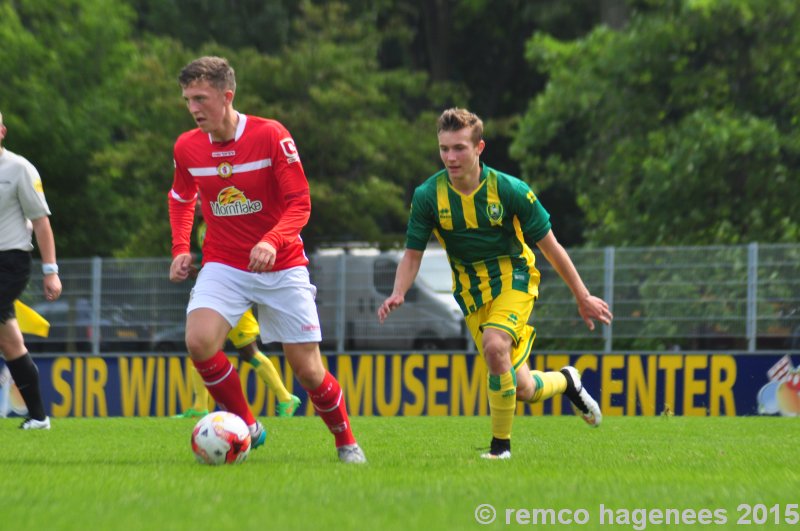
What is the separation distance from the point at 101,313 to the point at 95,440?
8540 mm

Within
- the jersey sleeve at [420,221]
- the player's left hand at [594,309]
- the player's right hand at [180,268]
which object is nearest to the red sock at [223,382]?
the player's right hand at [180,268]

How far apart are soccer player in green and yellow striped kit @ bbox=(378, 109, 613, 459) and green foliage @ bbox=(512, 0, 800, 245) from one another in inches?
457

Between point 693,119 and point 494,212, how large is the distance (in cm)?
1228

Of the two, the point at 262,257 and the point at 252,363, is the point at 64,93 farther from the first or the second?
the point at 262,257

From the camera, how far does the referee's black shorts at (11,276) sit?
411 inches

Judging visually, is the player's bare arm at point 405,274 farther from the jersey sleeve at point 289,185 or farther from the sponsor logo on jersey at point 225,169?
the sponsor logo on jersey at point 225,169

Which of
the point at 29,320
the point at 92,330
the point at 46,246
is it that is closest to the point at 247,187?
the point at 46,246

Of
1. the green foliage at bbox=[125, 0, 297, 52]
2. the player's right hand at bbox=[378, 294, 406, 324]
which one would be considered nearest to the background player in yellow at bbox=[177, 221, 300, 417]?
the player's right hand at bbox=[378, 294, 406, 324]

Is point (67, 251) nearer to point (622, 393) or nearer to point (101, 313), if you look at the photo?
point (101, 313)

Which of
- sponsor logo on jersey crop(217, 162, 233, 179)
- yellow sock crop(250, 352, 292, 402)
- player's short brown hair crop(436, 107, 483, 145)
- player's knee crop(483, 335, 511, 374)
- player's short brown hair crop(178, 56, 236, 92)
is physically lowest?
yellow sock crop(250, 352, 292, 402)

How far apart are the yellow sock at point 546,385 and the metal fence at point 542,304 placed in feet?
23.8

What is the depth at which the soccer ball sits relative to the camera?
7.74 meters

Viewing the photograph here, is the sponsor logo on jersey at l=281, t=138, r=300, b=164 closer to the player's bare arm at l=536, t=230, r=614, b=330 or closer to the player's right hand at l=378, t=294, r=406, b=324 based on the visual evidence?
the player's right hand at l=378, t=294, r=406, b=324

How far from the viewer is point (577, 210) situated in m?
36.2
